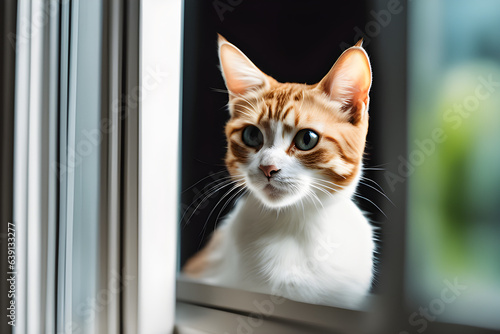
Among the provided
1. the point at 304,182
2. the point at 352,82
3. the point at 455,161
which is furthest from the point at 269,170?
the point at 455,161

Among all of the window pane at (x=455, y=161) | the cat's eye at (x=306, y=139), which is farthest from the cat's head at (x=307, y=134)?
the window pane at (x=455, y=161)

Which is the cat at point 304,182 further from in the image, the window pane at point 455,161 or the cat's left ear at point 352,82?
the window pane at point 455,161

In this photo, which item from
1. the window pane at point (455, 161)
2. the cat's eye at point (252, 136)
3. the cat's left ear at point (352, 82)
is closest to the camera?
the window pane at point (455, 161)

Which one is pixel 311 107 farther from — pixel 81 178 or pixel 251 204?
pixel 81 178

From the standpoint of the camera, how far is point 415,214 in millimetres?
897

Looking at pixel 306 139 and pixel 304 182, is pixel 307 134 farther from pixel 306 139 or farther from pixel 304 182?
pixel 304 182

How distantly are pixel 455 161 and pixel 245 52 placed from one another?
2.00 ft

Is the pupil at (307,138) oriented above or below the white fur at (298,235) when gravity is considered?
above

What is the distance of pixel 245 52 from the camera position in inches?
45.6

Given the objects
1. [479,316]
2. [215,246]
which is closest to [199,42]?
[215,246]

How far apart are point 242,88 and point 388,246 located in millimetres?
554

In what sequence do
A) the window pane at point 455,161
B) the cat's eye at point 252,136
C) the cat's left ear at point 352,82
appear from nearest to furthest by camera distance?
the window pane at point 455,161
the cat's left ear at point 352,82
the cat's eye at point 252,136

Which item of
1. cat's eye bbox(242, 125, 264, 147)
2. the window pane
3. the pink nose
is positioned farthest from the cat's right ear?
the window pane

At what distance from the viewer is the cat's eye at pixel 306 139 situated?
3.32 feet
